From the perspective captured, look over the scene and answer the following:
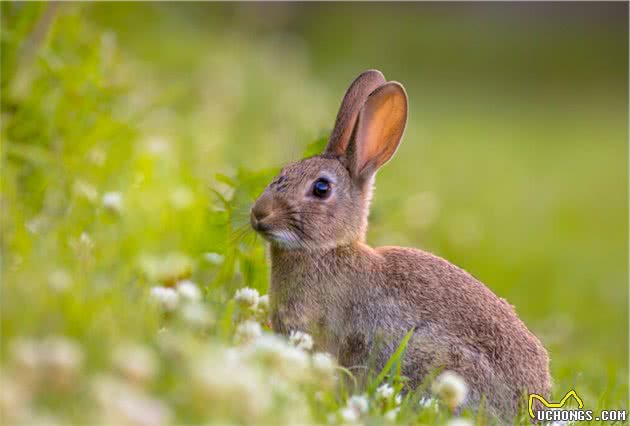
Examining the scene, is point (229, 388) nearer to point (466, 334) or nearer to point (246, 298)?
point (246, 298)

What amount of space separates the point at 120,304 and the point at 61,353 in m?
0.60

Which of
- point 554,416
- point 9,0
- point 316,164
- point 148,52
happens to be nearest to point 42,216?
point 316,164

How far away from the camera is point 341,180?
482 cm

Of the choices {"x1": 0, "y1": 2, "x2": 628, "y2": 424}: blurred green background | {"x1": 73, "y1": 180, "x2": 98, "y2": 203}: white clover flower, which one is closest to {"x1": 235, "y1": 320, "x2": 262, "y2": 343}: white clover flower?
{"x1": 0, "y1": 2, "x2": 628, "y2": 424}: blurred green background

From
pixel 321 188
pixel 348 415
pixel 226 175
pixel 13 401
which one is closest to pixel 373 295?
pixel 321 188

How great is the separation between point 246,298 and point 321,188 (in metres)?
0.75

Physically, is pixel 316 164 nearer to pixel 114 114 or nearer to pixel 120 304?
pixel 120 304

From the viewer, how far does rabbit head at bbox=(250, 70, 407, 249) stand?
4.53m

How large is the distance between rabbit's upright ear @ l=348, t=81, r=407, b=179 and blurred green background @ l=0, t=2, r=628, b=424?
61 cm

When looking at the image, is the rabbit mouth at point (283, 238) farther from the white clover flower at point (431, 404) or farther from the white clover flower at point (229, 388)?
Result: the white clover flower at point (229, 388)

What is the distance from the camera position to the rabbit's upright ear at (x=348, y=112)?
495cm

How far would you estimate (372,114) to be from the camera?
484 cm

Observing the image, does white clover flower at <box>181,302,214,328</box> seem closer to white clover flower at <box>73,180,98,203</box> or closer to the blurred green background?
the blurred green background

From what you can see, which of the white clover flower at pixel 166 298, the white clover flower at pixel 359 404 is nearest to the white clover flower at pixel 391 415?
the white clover flower at pixel 359 404
